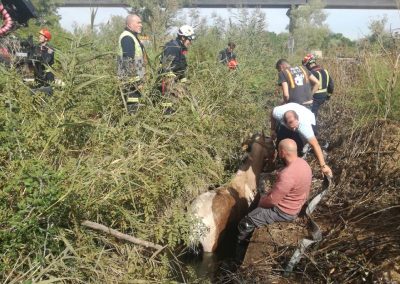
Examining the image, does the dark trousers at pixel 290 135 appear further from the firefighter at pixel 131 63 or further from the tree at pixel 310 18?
the tree at pixel 310 18

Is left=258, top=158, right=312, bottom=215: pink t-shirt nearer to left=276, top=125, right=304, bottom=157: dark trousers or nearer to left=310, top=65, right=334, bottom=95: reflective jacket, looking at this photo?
left=276, top=125, right=304, bottom=157: dark trousers

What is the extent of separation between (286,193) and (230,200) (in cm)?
97

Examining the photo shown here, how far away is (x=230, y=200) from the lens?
4965 mm

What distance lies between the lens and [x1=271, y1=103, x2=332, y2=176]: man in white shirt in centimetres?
486

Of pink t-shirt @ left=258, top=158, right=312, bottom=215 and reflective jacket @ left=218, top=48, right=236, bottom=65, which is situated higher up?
reflective jacket @ left=218, top=48, right=236, bottom=65

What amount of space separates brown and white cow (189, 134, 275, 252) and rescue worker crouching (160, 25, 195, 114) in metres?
1.07

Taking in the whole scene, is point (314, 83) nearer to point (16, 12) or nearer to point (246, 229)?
point (246, 229)

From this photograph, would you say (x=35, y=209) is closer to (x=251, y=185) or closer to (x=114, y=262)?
(x=114, y=262)

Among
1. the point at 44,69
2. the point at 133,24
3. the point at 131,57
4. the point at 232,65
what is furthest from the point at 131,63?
the point at 232,65

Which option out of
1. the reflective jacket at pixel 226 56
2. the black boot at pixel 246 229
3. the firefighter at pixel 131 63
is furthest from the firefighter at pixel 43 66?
the reflective jacket at pixel 226 56

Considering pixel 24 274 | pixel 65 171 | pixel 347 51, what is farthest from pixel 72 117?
pixel 347 51

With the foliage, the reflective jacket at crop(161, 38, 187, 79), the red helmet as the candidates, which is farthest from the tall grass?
the red helmet

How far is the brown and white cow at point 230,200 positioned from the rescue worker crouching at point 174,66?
1.07 m

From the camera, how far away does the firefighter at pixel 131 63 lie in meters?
4.30
